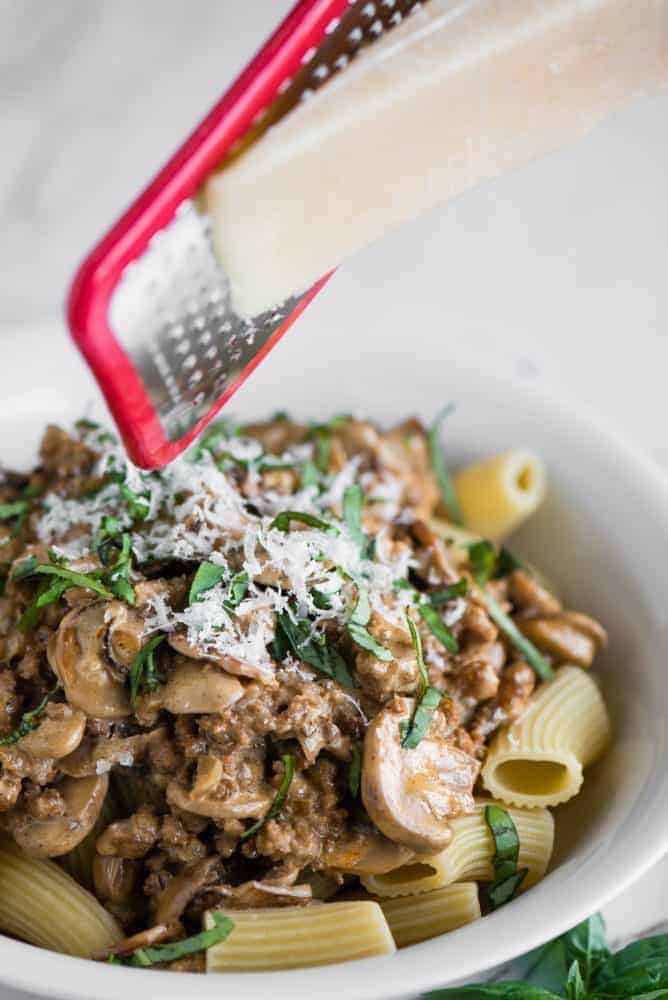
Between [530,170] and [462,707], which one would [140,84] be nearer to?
[530,170]

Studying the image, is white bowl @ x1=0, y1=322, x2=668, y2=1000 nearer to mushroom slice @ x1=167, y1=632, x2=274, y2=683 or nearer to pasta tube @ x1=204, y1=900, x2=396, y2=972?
pasta tube @ x1=204, y1=900, x2=396, y2=972

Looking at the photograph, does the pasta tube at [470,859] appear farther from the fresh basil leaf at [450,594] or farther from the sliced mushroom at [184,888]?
the fresh basil leaf at [450,594]

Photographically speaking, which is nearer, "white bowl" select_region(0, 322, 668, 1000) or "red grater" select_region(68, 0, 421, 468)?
"red grater" select_region(68, 0, 421, 468)

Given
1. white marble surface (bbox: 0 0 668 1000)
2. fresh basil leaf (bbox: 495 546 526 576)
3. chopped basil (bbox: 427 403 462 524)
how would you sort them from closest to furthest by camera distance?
fresh basil leaf (bbox: 495 546 526 576)
chopped basil (bbox: 427 403 462 524)
white marble surface (bbox: 0 0 668 1000)

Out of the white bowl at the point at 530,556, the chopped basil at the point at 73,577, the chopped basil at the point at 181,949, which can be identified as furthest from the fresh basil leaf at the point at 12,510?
the chopped basil at the point at 181,949

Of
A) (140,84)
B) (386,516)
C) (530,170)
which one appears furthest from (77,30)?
(386,516)

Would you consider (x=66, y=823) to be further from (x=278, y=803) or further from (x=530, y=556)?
(x=530, y=556)

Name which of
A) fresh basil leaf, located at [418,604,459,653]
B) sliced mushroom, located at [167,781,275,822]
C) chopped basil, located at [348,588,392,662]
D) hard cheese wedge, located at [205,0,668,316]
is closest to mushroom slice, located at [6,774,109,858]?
sliced mushroom, located at [167,781,275,822]
